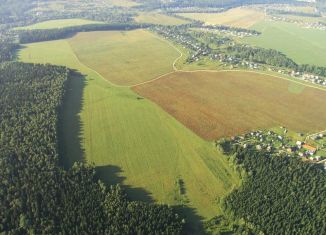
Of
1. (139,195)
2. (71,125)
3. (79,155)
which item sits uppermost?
(71,125)

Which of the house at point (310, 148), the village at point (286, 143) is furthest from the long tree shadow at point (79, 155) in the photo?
the house at point (310, 148)

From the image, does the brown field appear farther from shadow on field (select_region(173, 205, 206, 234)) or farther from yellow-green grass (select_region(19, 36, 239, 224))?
shadow on field (select_region(173, 205, 206, 234))

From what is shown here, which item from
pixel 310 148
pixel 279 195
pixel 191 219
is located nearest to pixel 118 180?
pixel 191 219

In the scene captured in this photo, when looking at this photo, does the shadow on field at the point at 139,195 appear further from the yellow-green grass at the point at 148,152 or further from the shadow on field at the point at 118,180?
the yellow-green grass at the point at 148,152

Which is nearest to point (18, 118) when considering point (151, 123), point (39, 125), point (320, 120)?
point (39, 125)

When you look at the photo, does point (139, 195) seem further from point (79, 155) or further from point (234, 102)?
point (234, 102)

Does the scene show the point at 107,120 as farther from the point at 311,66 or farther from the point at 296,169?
the point at 311,66
